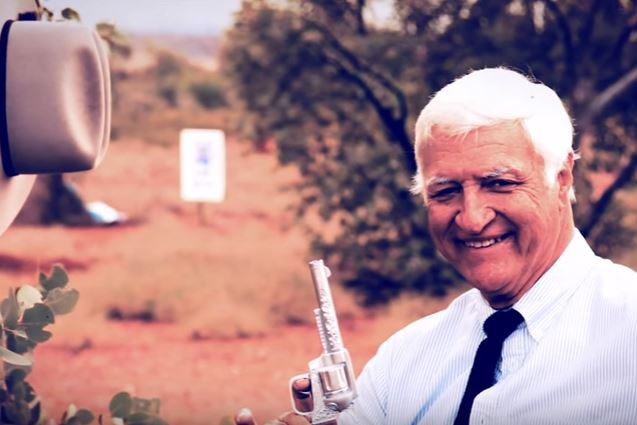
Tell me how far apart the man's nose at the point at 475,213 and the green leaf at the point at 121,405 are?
2.88ft

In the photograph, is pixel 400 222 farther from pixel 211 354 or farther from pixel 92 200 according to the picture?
pixel 92 200

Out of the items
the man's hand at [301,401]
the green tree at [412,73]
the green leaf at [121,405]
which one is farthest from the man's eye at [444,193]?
the green tree at [412,73]

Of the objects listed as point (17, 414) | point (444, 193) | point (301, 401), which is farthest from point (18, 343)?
point (444, 193)

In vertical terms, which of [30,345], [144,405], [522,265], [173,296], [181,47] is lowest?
[173,296]

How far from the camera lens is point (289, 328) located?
430 cm

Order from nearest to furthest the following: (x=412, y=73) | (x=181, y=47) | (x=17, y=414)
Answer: (x=17, y=414) < (x=412, y=73) < (x=181, y=47)

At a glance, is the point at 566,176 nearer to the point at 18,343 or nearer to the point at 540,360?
the point at 540,360

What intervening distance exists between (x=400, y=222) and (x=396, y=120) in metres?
0.39

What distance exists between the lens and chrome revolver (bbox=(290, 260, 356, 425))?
1.57 meters

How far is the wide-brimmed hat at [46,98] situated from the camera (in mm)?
1401

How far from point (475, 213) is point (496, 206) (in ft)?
0.09

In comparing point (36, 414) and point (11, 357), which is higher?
point (11, 357)

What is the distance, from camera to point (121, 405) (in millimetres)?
2006

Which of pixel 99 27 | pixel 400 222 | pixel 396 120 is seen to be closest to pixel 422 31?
pixel 396 120
